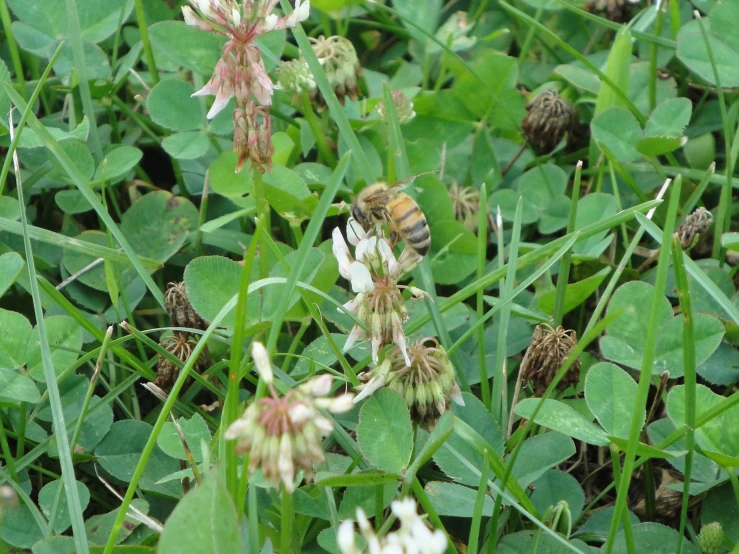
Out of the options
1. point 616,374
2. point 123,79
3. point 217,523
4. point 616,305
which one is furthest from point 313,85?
point 217,523

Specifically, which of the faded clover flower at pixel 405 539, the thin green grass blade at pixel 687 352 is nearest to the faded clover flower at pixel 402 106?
the thin green grass blade at pixel 687 352

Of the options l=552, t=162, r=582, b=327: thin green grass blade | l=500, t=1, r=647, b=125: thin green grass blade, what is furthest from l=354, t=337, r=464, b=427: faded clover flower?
l=500, t=1, r=647, b=125: thin green grass blade

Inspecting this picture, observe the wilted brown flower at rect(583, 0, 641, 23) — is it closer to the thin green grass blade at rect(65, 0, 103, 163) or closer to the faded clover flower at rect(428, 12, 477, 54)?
the faded clover flower at rect(428, 12, 477, 54)

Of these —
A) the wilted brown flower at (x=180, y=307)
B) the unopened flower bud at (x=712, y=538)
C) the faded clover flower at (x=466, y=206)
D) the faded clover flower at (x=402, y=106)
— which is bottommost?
the unopened flower bud at (x=712, y=538)

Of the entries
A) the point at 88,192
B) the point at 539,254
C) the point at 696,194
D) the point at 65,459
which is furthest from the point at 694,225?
the point at 65,459

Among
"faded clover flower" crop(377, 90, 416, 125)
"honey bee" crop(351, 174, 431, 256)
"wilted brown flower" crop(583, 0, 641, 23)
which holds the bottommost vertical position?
"honey bee" crop(351, 174, 431, 256)

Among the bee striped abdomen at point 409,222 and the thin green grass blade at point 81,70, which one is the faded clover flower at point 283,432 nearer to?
the bee striped abdomen at point 409,222
